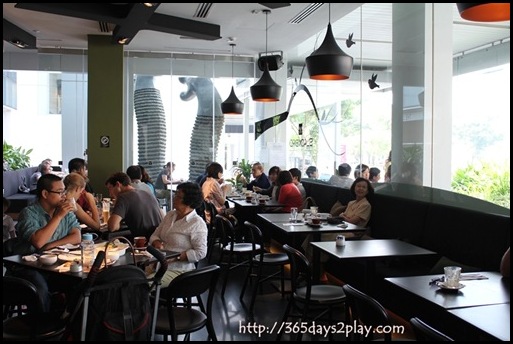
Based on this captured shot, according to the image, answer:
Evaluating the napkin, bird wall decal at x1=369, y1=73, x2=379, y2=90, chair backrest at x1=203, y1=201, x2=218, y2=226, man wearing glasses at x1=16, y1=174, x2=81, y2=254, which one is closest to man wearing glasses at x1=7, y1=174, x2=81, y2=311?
man wearing glasses at x1=16, y1=174, x2=81, y2=254

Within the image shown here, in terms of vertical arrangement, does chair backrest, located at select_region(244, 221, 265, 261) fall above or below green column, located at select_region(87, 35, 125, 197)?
below

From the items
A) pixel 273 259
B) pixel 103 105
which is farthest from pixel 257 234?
pixel 103 105

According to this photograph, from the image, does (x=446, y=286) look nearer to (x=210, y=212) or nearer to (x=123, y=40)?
(x=210, y=212)

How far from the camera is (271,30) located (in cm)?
842

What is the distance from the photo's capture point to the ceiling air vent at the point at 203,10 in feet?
22.7

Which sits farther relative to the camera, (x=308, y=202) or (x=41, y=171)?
(x=41, y=171)

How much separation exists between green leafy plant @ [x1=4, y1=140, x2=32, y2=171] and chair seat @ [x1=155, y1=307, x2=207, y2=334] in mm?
9641

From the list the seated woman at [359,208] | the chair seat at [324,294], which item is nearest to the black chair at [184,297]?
the chair seat at [324,294]

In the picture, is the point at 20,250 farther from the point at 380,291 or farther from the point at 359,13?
the point at 359,13

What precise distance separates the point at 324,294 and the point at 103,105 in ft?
20.0

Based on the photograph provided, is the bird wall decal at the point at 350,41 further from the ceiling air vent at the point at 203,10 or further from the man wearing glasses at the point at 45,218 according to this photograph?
the man wearing glasses at the point at 45,218

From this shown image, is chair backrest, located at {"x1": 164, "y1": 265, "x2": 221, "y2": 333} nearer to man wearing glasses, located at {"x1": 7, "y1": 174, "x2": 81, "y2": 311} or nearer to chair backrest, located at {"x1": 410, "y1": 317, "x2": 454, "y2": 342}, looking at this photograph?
man wearing glasses, located at {"x1": 7, "y1": 174, "x2": 81, "y2": 311}

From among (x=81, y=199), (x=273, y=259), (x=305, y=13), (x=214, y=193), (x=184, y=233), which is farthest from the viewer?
(x=214, y=193)

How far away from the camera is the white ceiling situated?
6426 mm
